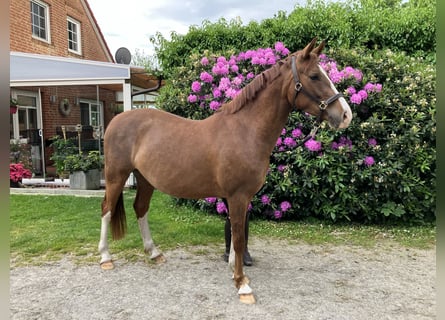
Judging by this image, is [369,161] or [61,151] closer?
[369,161]

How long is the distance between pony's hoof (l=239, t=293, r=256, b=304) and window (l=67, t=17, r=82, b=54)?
1257 centimetres

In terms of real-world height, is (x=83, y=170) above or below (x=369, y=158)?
below

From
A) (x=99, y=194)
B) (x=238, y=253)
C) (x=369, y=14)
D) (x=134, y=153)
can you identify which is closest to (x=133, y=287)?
(x=238, y=253)

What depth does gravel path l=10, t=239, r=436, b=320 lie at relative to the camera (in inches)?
98.8

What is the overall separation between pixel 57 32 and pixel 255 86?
37.1ft

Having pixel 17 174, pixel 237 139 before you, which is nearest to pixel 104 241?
pixel 237 139

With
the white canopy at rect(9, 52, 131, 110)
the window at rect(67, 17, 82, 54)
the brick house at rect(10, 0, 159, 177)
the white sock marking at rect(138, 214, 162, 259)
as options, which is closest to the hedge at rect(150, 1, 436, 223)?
the white sock marking at rect(138, 214, 162, 259)

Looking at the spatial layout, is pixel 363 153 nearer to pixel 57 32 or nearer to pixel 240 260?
pixel 240 260

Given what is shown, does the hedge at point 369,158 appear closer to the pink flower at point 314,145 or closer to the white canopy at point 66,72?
the pink flower at point 314,145

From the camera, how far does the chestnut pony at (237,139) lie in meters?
2.57

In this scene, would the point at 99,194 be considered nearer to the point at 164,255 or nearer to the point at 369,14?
the point at 164,255

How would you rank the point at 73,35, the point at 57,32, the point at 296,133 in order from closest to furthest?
the point at 296,133 < the point at 57,32 < the point at 73,35

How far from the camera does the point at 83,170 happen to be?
A: 7.26m

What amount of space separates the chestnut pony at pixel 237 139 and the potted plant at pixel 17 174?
594cm
